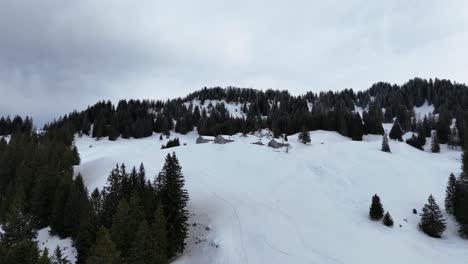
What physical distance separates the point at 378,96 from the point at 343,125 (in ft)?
296

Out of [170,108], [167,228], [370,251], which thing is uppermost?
[170,108]

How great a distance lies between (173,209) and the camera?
3338 centimetres

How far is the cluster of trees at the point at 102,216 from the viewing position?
24.9 metres

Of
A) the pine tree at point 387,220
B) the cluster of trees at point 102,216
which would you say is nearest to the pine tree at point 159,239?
the cluster of trees at point 102,216

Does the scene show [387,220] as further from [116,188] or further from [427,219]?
[116,188]

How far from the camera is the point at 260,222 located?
37719 millimetres

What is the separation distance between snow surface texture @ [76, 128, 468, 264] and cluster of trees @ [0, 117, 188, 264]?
504 centimetres

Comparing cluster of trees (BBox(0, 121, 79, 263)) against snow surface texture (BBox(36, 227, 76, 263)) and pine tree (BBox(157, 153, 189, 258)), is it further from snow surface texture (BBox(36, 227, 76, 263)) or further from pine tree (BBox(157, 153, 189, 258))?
pine tree (BBox(157, 153, 189, 258))

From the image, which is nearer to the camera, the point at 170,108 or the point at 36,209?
the point at 36,209

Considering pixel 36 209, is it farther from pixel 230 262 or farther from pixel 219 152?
pixel 219 152

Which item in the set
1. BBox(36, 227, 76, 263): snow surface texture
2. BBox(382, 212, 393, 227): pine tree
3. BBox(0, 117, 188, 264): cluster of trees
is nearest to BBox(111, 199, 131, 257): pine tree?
BBox(0, 117, 188, 264): cluster of trees

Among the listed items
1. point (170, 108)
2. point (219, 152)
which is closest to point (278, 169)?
point (219, 152)

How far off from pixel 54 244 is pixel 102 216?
30.6ft

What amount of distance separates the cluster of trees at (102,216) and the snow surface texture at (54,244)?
86cm
